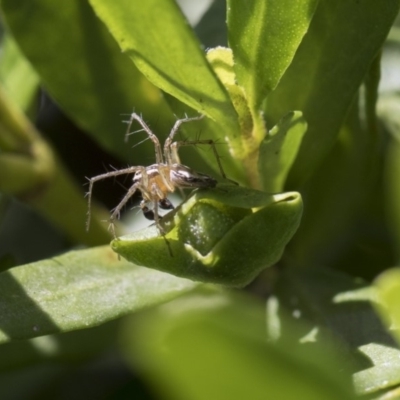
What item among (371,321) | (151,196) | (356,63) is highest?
(356,63)

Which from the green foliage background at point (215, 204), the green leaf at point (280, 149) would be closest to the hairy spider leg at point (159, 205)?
the green foliage background at point (215, 204)

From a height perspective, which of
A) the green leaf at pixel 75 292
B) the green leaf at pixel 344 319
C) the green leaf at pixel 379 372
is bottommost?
the green leaf at pixel 344 319

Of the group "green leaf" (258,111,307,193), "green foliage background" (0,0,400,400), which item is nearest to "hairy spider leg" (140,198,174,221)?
"green foliage background" (0,0,400,400)

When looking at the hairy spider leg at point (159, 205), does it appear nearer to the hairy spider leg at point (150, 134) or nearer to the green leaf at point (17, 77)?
the hairy spider leg at point (150, 134)

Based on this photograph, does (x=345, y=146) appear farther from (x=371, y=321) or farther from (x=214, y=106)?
(x=214, y=106)

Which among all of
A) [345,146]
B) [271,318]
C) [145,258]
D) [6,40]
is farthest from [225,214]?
[6,40]

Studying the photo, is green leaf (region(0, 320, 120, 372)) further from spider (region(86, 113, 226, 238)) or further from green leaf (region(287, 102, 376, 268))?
green leaf (region(287, 102, 376, 268))

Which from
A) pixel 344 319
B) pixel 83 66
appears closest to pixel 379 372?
pixel 344 319
